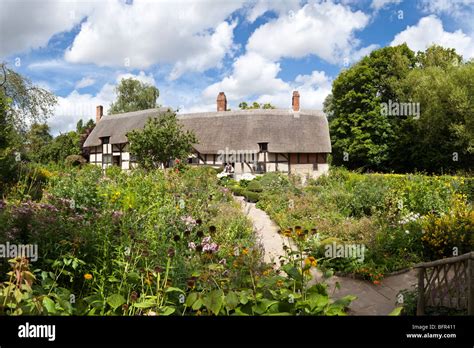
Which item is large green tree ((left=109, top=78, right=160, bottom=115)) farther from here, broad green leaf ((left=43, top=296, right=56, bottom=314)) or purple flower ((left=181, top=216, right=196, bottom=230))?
broad green leaf ((left=43, top=296, right=56, bottom=314))

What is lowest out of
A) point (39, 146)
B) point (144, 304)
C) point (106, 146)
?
point (144, 304)

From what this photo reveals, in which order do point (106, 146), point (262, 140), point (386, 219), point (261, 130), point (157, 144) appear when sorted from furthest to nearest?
point (261, 130) < point (262, 140) < point (106, 146) < point (157, 144) < point (386, 219)

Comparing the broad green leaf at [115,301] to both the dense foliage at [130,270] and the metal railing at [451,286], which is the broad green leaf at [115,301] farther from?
the metal railing at [451,286]

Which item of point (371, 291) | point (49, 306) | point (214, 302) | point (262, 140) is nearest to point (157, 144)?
point (262, 140)

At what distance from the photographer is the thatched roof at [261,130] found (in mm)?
20344

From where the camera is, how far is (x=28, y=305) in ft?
6.72

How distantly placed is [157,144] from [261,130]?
8162 millimetres

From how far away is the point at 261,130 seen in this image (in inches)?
829

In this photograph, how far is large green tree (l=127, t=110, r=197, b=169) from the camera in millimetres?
14414

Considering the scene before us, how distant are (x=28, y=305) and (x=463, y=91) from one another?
17928mm

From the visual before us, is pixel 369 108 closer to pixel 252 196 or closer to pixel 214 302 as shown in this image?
pixel 252 196

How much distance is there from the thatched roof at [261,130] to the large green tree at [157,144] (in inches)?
178

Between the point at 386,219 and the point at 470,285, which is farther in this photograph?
the point at 386,219
